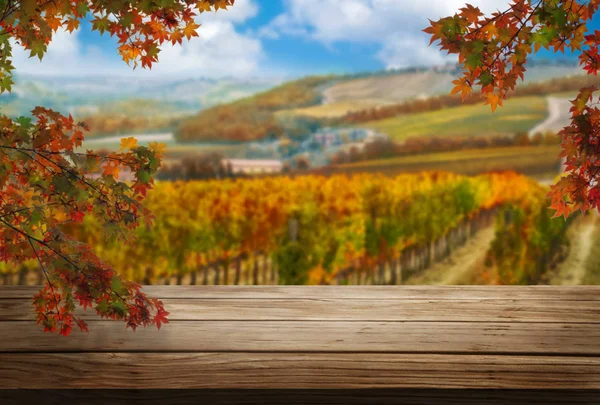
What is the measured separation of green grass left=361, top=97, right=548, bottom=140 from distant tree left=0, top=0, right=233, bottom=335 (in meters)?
3.64

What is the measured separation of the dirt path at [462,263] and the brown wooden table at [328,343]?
129 inches

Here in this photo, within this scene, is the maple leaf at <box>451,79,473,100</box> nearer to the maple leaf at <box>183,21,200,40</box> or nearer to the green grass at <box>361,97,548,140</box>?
the maple leaf at <box>183,21,200,40</box>

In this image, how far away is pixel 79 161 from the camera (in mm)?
1642

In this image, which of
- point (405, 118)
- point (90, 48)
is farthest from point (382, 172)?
point (90, 48)

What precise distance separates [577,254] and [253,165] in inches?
112

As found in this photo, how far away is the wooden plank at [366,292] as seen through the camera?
2.13 meters

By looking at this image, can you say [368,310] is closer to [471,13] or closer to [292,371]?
[292,371]

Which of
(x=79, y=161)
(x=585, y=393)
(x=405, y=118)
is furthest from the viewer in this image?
(x=405, y=118)

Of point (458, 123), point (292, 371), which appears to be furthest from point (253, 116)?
point (292, 371)

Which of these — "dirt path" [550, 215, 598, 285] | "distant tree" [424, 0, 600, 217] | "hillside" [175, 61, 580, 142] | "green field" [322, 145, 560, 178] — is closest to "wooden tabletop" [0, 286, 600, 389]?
"distant tree" [424, 0, 600, 217]

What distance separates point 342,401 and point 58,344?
0.79 metres

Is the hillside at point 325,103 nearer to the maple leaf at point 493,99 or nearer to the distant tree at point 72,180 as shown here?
the distant tree at point 72,180

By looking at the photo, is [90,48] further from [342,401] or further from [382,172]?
[342,401]

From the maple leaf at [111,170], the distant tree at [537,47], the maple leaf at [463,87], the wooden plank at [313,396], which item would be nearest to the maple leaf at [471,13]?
the distant tree at [537,47]
